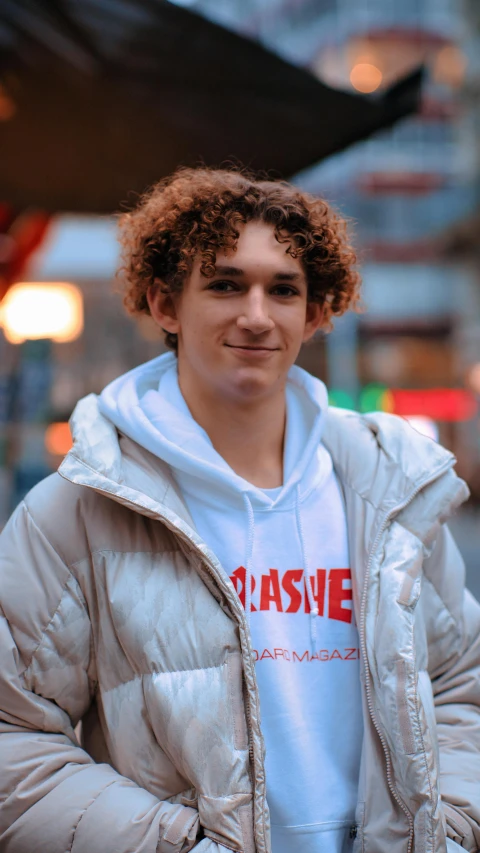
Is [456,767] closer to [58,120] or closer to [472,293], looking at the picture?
[58,120]

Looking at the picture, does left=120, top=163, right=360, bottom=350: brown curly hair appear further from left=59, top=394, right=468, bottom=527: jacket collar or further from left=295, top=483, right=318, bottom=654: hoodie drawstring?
left=295, top=483, right=318, bottom=654: hoodie drawstring

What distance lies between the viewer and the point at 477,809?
1.98m

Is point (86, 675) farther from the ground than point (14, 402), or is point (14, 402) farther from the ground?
point (14, 402)

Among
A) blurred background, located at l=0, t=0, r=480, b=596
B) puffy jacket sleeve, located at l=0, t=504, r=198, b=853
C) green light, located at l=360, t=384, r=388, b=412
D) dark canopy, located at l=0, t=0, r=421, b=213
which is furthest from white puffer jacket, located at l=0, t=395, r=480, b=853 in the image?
green light, located at l=360, t=384, r=388, b=412

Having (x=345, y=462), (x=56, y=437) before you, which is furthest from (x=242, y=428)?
(x=56, y=437)

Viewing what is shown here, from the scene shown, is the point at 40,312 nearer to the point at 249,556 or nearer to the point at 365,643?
the point at 249,556

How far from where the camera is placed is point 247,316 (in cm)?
195

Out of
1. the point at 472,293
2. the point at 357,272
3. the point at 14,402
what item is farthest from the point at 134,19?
the point at 472,293

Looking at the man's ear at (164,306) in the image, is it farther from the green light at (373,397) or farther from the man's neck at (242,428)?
the green light at (373,397)

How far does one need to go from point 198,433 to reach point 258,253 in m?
0.46

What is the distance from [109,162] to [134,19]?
102 cm

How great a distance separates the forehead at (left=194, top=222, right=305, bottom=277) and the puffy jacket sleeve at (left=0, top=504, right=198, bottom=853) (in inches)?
29.9

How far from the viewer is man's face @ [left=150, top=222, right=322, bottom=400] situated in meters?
1.98

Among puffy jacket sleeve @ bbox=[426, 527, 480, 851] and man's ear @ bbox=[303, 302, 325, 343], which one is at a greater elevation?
man's ear @ bbox=[303, 302, 325, 343]
